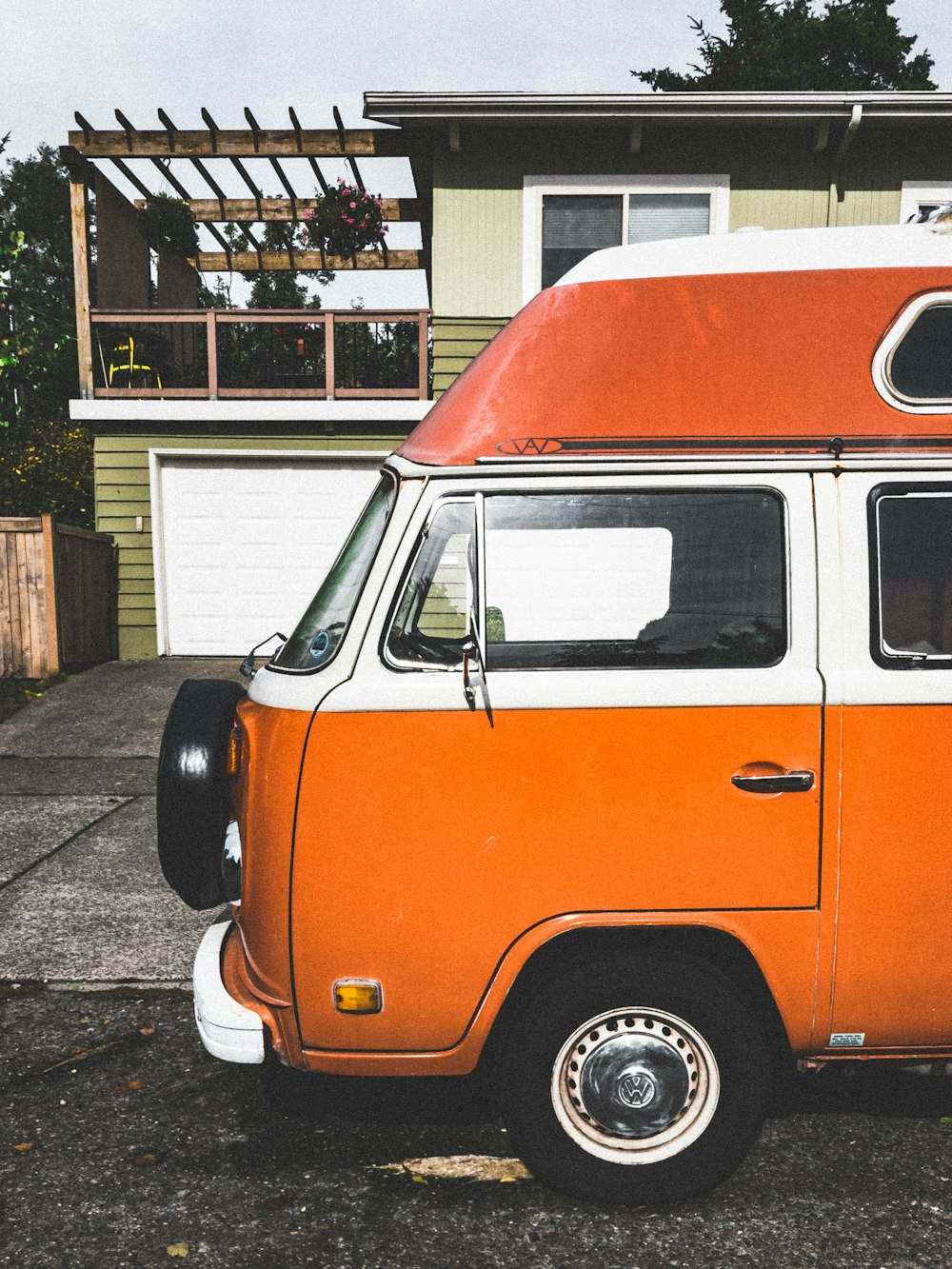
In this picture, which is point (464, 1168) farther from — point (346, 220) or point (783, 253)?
point (346, 220)

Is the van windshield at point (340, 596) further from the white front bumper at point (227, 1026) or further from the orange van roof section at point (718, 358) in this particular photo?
the white front bumper at point (227, 1026)

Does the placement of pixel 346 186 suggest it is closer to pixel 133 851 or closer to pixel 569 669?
pixel 133 851

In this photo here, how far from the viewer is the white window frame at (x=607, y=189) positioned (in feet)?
37.6

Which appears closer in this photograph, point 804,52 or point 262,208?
point 262,208

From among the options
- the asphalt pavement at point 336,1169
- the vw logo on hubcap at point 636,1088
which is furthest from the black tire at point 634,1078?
the asphalt pavement at point 336,1169

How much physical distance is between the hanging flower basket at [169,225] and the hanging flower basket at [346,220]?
6.64 ft

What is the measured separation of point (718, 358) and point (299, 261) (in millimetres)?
13566

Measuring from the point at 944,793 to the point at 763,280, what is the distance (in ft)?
5.03

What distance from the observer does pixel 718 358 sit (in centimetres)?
277

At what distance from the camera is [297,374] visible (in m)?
12.8

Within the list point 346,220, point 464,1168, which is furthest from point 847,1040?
point 346,220

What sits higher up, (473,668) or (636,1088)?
(473,668)

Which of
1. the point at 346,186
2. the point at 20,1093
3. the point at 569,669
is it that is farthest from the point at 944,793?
the point at 346,186

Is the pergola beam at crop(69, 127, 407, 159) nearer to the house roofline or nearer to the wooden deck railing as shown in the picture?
the house roofline
